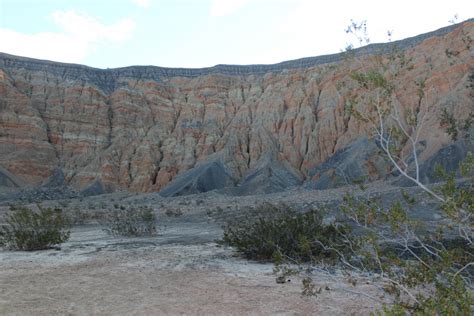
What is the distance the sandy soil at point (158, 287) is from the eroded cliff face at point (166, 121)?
1042 inches

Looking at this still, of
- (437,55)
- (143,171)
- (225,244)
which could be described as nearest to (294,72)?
(437,55)

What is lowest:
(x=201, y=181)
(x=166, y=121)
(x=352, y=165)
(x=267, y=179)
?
(x=267, y=179)

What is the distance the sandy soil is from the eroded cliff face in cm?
2646

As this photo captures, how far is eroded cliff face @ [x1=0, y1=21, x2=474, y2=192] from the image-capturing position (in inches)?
1540

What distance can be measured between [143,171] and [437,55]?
91.2ft

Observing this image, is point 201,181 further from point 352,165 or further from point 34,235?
point 34,235

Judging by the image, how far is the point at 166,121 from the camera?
4838cm

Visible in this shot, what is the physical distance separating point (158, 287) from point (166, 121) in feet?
142

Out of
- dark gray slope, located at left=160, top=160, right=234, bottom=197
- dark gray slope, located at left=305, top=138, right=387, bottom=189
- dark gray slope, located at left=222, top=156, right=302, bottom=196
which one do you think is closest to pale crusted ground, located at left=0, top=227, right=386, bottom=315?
dark gray slope, located at left=305, top=138, right=387, bottom=189

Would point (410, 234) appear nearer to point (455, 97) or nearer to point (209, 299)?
point (209, 299)

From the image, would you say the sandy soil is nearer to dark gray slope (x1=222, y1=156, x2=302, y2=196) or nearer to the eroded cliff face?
dark gray slope (x1=222, y1=156, x2=302, y2=196)

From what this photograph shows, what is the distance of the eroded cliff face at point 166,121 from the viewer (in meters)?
39.1

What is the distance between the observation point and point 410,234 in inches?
163

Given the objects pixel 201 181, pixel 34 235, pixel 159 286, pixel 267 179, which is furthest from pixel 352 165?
pixel 159 286
